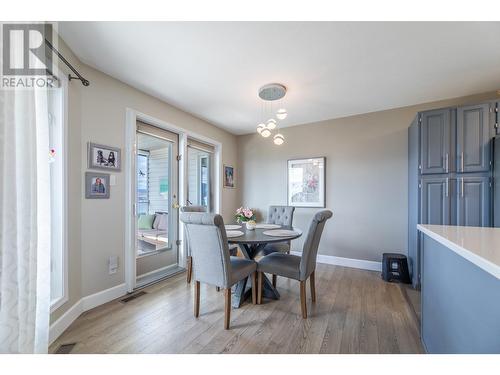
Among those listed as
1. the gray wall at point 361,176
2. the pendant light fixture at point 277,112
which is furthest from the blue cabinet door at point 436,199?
the pendant light fixture at point 277,112

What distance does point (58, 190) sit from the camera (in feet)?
6.00

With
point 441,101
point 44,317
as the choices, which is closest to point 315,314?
point 44,317

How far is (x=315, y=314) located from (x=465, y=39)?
2.73 meters

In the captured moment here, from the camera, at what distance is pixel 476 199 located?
2271mm

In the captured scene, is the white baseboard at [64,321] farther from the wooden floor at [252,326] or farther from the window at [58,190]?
the window at [58,190]

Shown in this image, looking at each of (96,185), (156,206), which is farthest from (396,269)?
(96,185)

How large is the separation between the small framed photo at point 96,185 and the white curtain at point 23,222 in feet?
3.16

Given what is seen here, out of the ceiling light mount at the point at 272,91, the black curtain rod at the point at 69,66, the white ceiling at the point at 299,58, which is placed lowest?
the black curtain rod at the point at 69,66

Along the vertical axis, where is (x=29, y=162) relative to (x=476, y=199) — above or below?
above

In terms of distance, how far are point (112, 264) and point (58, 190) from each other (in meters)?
0.96

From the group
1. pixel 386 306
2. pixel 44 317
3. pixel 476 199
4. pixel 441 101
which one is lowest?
pixel 386 306

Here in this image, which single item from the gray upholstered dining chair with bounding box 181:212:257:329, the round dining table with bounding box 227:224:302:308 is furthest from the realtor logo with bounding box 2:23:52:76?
the round dining table with bounding box 227:224:302:308

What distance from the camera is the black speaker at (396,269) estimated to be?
279 cm
